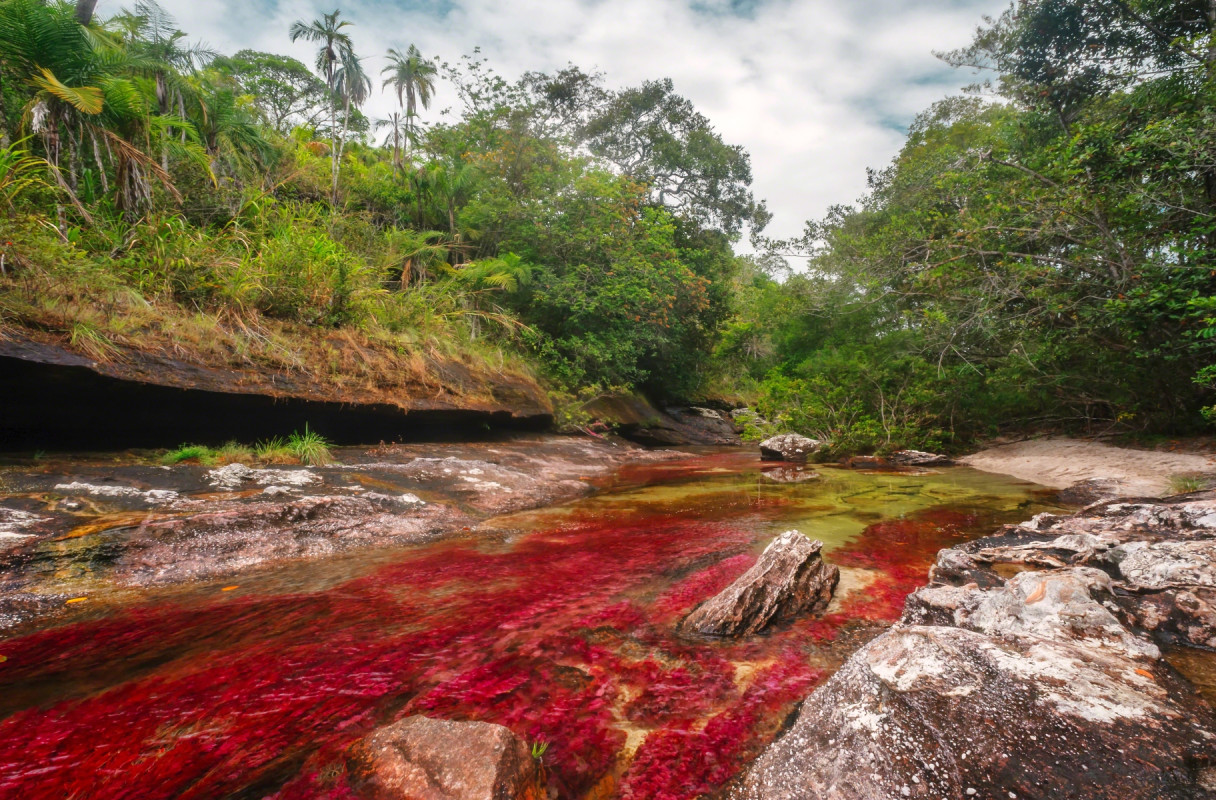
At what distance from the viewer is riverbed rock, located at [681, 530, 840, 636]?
250 cm

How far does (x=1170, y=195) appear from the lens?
22.0 feet

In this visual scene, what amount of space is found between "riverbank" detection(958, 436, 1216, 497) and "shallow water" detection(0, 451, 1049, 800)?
462 cm

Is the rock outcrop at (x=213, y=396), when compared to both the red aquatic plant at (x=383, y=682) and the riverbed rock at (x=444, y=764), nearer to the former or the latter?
the red aquatic plant at (x=383, y=682)

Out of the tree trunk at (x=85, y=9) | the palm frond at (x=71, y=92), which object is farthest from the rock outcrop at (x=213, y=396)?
the tree trunk at (x=85, y=9)

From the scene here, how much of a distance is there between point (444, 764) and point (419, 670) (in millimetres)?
831

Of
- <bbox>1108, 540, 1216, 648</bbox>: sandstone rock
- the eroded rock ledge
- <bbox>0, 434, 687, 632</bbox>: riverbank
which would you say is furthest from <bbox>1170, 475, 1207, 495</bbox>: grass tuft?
<bbox>0, 434, 687, 632</bbox>: riverbank

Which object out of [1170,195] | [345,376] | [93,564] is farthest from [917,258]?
[93,564]

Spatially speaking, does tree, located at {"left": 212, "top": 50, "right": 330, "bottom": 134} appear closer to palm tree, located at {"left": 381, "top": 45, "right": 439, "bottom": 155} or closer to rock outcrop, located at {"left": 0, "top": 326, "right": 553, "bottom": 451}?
palm tree, located at {"left": 381, "top": 45, "right": 439, "bottom": 155}

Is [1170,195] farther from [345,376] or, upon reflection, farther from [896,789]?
[345,376]

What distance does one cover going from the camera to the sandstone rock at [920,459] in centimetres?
1040

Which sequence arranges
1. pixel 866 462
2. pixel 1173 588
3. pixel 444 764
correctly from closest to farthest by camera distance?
pixel 444 764
pixel 1173 588
pixel 866 462

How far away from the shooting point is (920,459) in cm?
1055

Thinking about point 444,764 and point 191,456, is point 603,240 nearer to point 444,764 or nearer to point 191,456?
point 191,456

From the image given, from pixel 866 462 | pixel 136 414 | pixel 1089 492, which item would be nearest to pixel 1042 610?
pixel 1089 492
